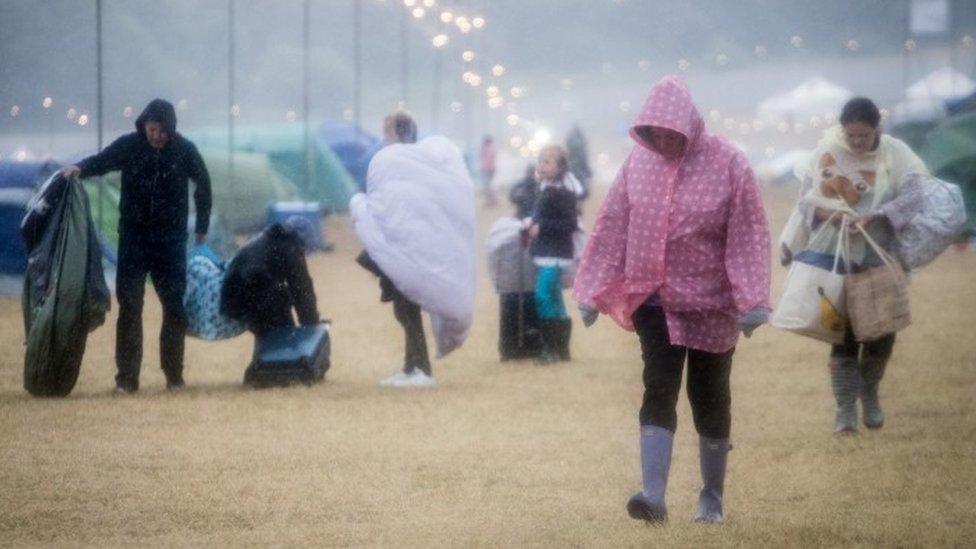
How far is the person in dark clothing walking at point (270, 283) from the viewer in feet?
39.3

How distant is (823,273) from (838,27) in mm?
131125

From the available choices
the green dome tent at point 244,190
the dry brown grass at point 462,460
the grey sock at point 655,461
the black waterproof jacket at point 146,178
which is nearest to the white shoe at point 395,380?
the dry brown grass at point 462,460

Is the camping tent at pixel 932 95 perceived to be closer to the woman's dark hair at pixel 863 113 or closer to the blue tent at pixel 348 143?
the blue tent at pixel 348 143

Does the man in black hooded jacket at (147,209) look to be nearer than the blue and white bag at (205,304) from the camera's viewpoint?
Yes

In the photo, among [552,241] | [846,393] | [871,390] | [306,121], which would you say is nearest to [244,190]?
[306,121]

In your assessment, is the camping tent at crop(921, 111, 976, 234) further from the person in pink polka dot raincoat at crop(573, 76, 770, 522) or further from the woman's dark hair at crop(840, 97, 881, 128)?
the person in pink polka dot raincoat at crop(573, 76, 770, 522)

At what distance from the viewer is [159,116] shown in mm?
11242

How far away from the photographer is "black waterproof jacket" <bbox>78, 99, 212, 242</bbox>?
11.3 meters

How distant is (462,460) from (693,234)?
94.8 inches

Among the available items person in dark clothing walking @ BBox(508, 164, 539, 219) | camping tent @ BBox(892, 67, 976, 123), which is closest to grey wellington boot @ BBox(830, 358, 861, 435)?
person in dark clothing walking @ BBox(508, 164, 539, 219)

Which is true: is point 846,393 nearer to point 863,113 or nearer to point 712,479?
point 863,113

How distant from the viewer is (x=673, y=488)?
805 centimetres

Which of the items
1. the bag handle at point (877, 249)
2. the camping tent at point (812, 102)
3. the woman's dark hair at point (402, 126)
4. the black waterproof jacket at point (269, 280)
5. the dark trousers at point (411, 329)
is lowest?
the camping tent at point (812, 102)

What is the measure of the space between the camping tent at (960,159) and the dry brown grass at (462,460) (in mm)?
15724
